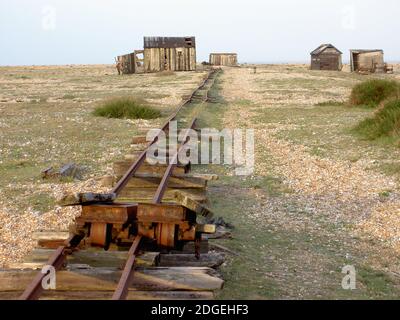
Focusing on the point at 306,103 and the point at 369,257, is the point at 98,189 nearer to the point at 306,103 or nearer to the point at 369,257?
the point at 369,257

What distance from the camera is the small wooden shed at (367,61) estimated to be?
47062 mm

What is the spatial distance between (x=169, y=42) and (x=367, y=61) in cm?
1891

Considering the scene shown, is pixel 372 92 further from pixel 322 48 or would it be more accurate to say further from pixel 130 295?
pixel 322 48

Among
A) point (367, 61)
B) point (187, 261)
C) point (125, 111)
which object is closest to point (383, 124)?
point (125, 111)

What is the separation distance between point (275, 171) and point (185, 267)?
17.5ft

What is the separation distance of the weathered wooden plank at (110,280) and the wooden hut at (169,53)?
48400mm

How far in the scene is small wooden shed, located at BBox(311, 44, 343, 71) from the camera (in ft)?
173

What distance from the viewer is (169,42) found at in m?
51.7

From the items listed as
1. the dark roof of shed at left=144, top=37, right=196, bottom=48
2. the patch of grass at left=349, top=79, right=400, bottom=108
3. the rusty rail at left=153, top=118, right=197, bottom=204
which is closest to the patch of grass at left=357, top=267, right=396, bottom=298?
the rusty rail at left=153, top=118, right=197, bottom=204

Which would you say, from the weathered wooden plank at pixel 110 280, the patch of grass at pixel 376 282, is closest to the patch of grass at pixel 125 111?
the patch of grass at pixel 376 282

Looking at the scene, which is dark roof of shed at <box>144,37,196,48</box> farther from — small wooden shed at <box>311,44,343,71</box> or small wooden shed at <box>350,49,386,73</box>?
small wooden shed at <box>350,49,386,73</box>

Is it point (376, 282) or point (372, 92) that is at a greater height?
point (372, 92)
